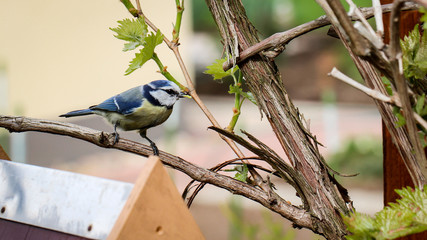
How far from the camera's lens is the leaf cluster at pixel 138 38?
2.61ft

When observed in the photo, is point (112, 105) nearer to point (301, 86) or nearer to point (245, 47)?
point (245, 47)

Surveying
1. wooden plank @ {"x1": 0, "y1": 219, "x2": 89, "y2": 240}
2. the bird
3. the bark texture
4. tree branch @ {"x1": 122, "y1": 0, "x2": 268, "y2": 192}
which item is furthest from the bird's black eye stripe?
wooden plank @ {"x1": 0, "y1": 219, "x2": 89, "y2": 240}

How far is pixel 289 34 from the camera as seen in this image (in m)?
0.73

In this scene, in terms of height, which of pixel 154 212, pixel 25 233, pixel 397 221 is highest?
pixel 397 221

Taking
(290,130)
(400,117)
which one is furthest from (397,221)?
(290,130)

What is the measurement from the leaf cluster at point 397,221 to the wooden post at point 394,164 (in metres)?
0.30

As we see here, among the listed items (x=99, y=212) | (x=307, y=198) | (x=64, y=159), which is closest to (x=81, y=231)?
(x=99, y=212)

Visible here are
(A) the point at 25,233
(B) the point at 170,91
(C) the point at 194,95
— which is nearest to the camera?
(A) the point at 25,233

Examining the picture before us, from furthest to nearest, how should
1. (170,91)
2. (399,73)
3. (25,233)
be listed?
(170,91)
(25,233)
(399,73)

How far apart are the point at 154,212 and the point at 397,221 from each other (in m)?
0.24

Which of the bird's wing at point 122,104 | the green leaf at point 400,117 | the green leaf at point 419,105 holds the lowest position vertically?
the bird's wing at point 122,104

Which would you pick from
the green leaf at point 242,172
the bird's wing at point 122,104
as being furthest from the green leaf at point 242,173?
the bird's wing at point 122,104

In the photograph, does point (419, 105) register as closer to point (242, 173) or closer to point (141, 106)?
point (242, 173)

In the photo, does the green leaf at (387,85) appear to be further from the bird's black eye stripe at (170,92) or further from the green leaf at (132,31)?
the bird's black eye stripe at (170,92)
